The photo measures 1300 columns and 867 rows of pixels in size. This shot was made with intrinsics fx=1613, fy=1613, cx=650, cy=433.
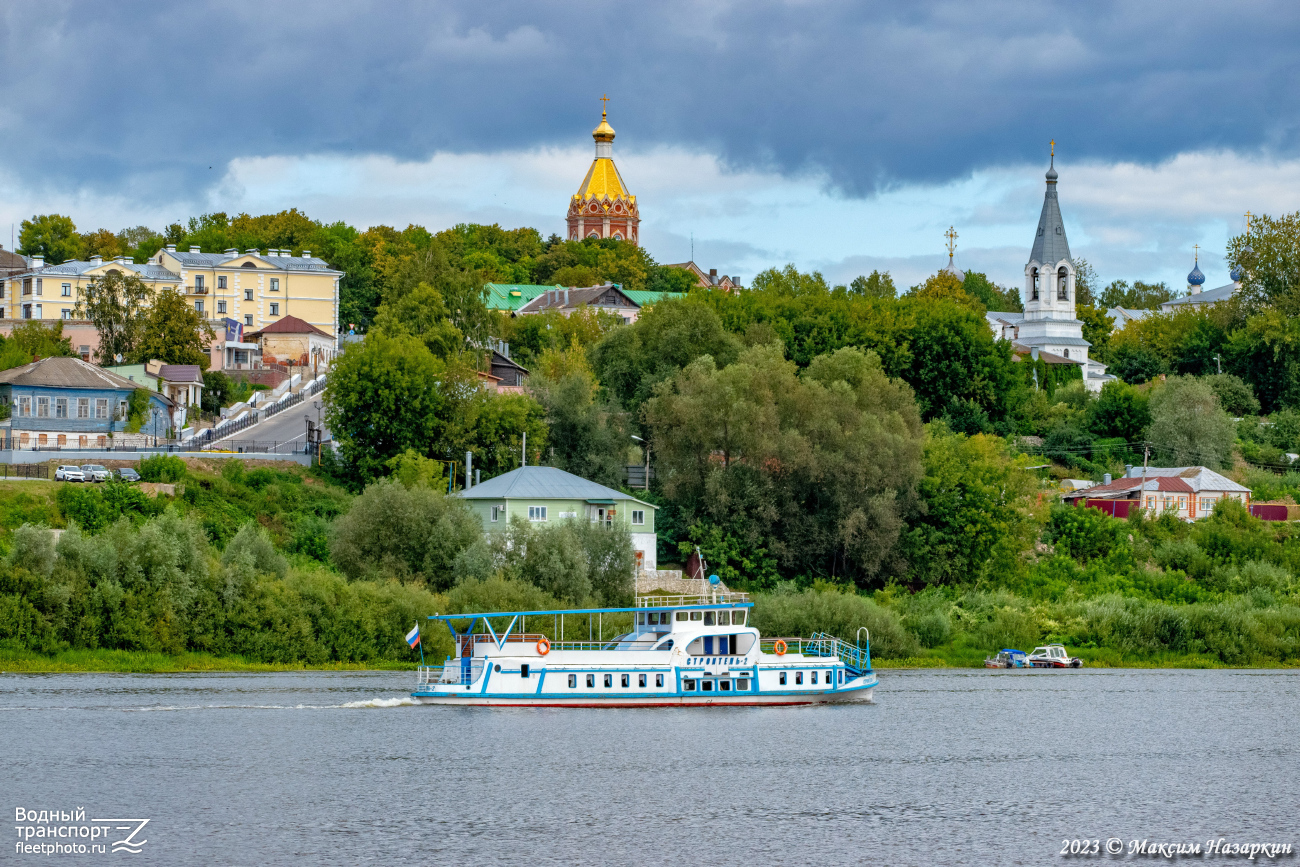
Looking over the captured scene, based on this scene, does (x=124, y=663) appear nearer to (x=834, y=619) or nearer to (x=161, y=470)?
(x=161, y=470)

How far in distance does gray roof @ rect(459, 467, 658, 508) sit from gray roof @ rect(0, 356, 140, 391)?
24.9 meters

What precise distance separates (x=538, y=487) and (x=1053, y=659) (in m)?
Answer: 25.7

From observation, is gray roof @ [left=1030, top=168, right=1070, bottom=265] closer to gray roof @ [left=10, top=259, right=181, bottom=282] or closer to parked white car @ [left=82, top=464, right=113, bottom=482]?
gray roof @ [left=10, top=259, right=181, bottom=282]

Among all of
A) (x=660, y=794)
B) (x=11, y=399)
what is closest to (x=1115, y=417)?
(x=11, y=399)

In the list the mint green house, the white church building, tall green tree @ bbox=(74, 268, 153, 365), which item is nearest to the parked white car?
the mint green house

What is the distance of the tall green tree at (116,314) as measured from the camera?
108m

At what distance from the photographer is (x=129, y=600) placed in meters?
60.9

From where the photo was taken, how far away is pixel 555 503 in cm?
7912

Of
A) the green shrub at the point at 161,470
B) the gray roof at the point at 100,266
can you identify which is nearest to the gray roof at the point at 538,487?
the green shrub at the point at 161,470

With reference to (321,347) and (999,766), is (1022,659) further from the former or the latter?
(321,347)

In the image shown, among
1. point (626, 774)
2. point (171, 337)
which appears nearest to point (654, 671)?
point (626, 774)

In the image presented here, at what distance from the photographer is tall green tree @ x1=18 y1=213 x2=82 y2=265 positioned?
154 meters

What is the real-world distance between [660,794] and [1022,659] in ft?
118

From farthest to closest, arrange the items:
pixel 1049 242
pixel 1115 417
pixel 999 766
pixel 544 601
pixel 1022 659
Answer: pixel 1049 242
pixel 1115 417
pixel 1022 659
pixel 544 601
pixel 999 766
